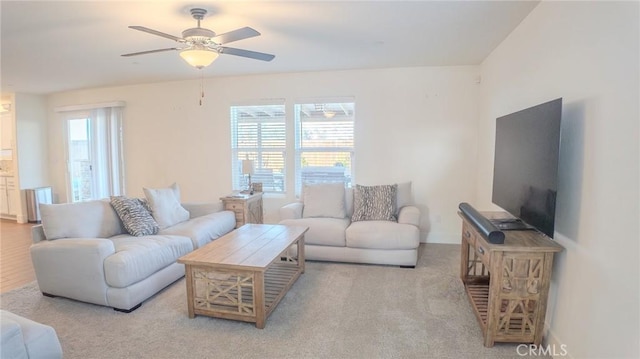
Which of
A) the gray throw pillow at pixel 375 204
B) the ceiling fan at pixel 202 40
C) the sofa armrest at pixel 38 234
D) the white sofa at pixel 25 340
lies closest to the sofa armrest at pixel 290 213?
the gray throw pillow at pixel 375 204

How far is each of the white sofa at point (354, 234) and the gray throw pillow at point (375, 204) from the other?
3.5 inches

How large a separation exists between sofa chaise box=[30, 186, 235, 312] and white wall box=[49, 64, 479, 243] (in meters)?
2.11

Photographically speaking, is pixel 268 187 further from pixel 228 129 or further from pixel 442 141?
pixel 442 141

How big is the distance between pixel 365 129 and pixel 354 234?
176 centimetres

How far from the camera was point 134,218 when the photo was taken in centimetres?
348

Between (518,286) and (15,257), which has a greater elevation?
(518,286)

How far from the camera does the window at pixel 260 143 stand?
5.22m

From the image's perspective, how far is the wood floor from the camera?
11.2ft

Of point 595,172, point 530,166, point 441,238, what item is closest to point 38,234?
point 530,166

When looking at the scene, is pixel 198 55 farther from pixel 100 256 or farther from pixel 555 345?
pixel 555 345

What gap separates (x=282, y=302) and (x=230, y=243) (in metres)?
0.70

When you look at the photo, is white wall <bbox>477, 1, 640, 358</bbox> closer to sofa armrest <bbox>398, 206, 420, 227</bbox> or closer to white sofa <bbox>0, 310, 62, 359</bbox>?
sofa armrest <bbox>398, 206, 420, 227</bbox>

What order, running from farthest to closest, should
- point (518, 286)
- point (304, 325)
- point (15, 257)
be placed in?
point (15, 257) < point (304, 325) < point (518, 286)

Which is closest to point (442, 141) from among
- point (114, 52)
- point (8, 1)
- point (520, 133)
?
point (520, 133)
